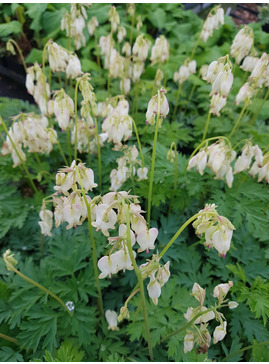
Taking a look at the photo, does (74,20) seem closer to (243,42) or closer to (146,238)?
(243,42)

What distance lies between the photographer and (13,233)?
280 cm

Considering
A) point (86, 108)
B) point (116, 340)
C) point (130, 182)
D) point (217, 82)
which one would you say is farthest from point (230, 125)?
point (116, 340)

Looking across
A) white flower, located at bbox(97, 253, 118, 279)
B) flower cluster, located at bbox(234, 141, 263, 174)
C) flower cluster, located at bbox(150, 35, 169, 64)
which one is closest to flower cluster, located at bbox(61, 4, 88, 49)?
flower cluster, located at bbox(150, 35, 169, 64)

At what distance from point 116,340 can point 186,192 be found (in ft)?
4.01

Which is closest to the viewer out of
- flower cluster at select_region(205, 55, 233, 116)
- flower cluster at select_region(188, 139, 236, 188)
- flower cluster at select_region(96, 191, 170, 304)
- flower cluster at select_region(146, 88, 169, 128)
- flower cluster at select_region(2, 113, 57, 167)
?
flower cluster at select_region(96, 191, 170, 304)

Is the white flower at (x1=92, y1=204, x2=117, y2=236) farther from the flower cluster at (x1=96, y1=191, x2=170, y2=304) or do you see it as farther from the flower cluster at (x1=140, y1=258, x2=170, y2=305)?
the flower cluster at (x1=140, y1=258, x2=170, y2=305)

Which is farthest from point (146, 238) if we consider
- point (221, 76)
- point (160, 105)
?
point (221, 76)

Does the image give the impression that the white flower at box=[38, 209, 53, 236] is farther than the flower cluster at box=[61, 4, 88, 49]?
No

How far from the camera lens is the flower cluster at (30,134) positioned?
7.45ft

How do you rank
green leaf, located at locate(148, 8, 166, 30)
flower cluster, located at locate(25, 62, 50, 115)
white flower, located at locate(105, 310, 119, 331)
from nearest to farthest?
white flower, located at locate(105, 310, 119, 331), flower cluster, located at locate(25, 62, 50, 115), green leaf, located at locate(148, 8, 166, 30)

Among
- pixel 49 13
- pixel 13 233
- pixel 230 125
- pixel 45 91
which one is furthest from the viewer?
pixel 49 13

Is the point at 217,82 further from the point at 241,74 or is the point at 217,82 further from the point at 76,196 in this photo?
the point at 241,74

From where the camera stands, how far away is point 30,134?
7.59ft

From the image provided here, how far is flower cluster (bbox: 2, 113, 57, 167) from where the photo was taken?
227 cm
